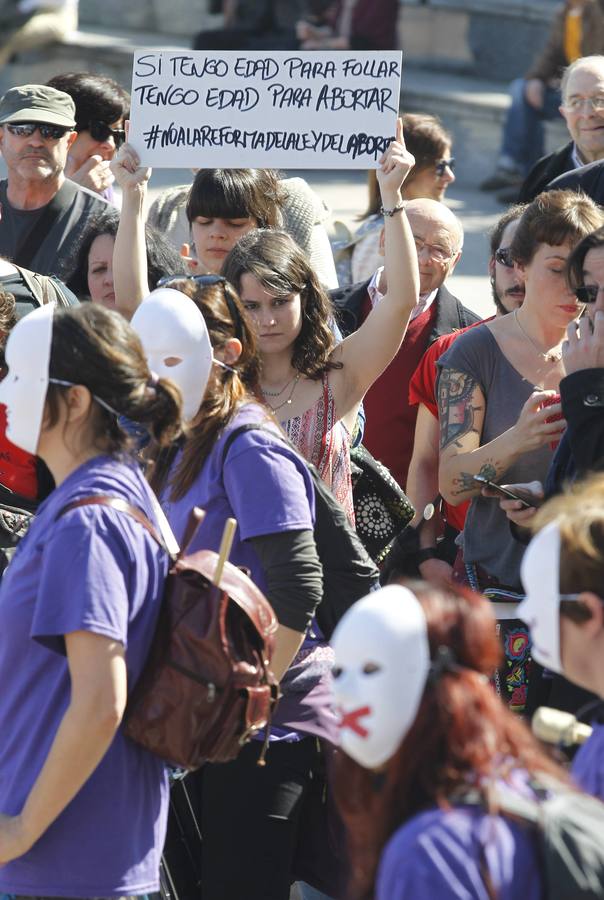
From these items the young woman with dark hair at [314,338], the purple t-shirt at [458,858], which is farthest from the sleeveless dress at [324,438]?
the purple t-shirt at [458,858]

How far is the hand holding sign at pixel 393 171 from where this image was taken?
144 inches

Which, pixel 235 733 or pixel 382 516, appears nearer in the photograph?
pixel 235 733

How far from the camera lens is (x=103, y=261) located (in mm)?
4648

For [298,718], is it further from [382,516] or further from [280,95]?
[280,95]

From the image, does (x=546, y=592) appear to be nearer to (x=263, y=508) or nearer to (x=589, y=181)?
(x=263, y=508)

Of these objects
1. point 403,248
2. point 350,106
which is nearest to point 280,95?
point 350,106

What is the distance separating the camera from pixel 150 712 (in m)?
2.39

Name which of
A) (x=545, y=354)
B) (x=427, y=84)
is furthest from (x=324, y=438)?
(x=427, y=84)

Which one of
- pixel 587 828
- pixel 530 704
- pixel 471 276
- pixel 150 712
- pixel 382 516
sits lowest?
pixel 471 276

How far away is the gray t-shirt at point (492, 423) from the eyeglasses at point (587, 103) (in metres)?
1.99

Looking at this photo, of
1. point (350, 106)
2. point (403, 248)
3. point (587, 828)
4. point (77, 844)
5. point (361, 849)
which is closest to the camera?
point (587, 828)

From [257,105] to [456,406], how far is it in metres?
1.12

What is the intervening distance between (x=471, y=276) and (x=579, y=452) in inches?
258

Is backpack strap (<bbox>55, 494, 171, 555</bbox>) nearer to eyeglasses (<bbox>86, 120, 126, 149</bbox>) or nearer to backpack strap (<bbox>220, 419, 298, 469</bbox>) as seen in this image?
backpack strap (<bbox>220, 419, 298, 469</bbox>)
